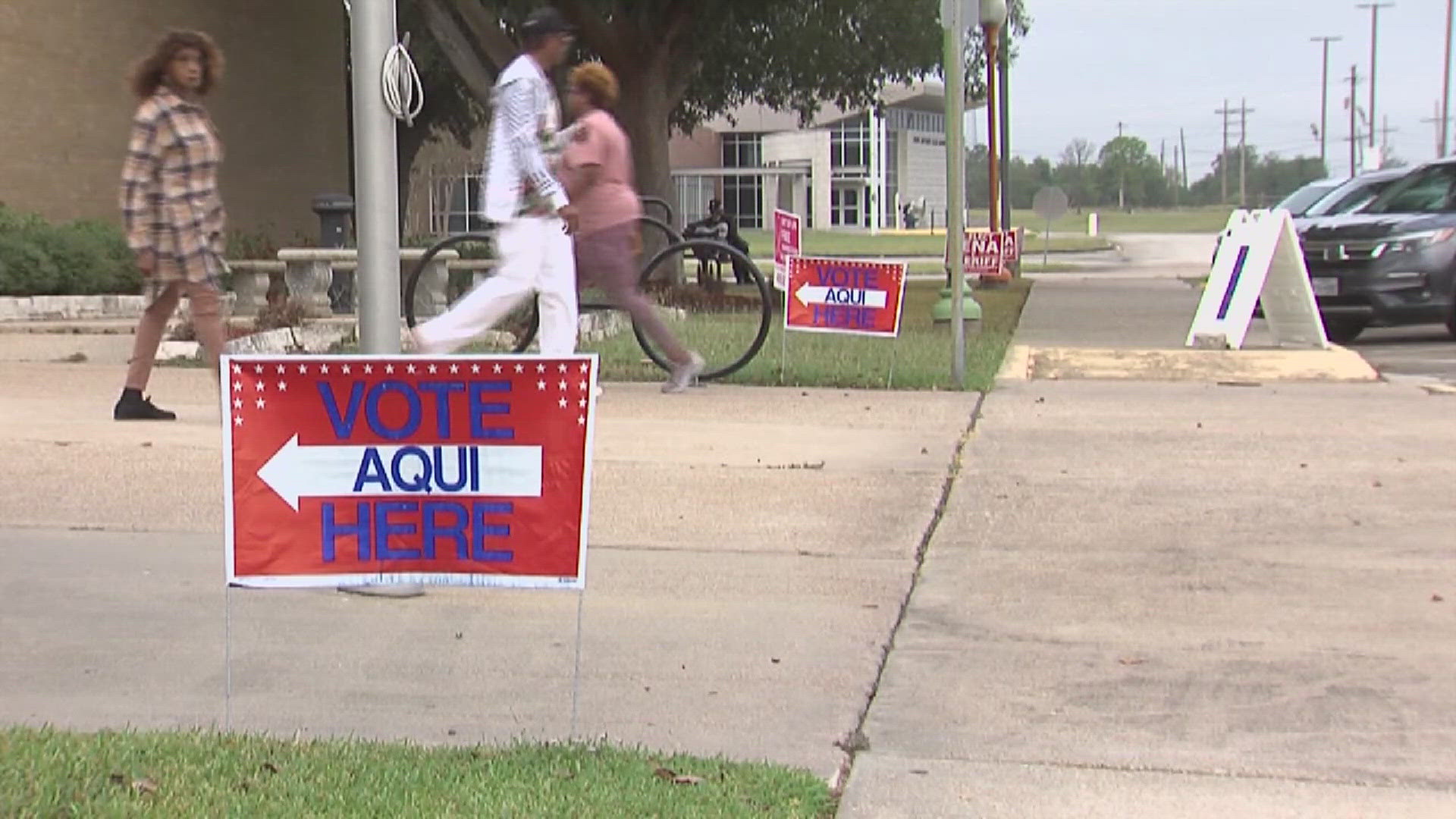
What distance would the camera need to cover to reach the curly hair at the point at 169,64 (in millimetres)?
7113

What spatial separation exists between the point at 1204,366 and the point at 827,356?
2.68m

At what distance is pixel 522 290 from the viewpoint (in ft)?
24.0

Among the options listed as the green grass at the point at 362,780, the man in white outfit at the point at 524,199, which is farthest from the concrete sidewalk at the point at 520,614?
the man in white outfit at the point at 524,199

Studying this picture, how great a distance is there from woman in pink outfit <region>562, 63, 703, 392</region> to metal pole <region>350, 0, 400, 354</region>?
9.67 ft

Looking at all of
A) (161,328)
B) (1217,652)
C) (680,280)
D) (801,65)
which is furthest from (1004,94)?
(1217,652)

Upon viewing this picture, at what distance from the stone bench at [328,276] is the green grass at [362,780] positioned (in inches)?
311

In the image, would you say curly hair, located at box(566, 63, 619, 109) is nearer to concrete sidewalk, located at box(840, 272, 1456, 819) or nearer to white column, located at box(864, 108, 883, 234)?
concrete sidewalk, located at box(840, 272, 1456, 819)

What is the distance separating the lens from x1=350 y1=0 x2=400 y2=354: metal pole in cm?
499

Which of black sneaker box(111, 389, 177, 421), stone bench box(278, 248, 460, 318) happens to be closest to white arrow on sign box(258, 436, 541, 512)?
black sneaker box(111, 389, 177, 421)

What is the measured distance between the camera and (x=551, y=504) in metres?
3.97

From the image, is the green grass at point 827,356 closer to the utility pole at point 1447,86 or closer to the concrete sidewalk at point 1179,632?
the concrete sidewalk at point 1179,632

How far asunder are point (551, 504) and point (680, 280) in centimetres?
1307

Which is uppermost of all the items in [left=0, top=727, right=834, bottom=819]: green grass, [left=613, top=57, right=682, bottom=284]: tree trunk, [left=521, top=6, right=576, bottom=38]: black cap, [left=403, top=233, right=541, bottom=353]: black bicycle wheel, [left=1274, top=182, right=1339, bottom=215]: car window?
[left=613, top=57, right=682, bottom=284]: tree trunk

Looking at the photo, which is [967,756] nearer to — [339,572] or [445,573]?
[445,573]
